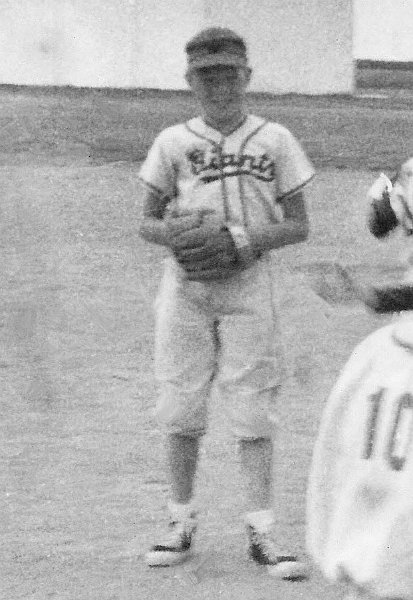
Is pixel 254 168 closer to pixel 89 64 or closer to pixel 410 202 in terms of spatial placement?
pixel 410 202

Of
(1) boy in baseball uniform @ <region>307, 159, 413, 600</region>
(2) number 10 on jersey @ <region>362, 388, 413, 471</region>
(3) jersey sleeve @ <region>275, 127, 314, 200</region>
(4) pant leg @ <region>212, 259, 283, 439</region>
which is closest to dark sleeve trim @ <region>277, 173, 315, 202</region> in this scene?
(3) jersey sleeve @ <region>275, 127, 314, 200</region>

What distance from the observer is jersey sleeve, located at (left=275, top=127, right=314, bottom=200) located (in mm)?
4523

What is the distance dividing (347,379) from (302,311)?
580 cm

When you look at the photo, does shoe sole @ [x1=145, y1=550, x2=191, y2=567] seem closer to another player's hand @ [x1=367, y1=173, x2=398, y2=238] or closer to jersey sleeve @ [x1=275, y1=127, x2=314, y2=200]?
jersey sleeve @ [x1=275, y1=127, x2=314, y2=200]

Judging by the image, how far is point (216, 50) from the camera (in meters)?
4.44

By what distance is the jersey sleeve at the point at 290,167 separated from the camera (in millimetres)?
4523

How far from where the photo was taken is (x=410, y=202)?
2619 mm

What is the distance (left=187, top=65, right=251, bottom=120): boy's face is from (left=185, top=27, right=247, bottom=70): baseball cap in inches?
1.0

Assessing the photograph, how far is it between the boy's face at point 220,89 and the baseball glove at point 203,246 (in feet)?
1.10

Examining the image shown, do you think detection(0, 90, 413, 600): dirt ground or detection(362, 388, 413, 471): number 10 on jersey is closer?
detection(362, 388, 413, 471): number 10 on jersey

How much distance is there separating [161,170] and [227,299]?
1.57 feet

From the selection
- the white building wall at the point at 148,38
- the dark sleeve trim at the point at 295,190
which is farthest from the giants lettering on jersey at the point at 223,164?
the white building wall at the point at 148,38

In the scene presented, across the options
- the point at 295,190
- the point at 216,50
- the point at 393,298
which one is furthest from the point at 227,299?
the point at 393,298

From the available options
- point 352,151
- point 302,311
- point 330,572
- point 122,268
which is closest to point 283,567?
point 330,572
